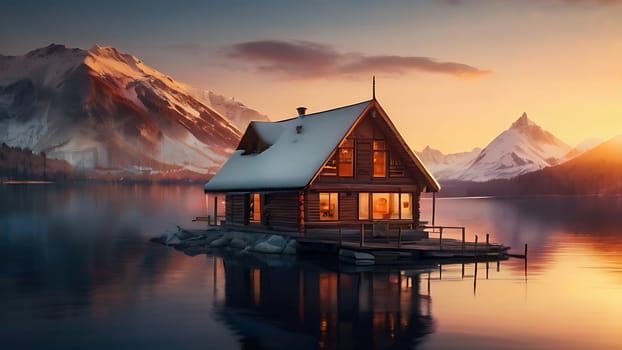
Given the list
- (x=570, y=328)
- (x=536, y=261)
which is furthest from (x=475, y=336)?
(x=536, y=261)

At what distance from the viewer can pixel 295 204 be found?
46156mm

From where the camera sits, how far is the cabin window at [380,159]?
47812 mm

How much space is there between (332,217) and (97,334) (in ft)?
86.1

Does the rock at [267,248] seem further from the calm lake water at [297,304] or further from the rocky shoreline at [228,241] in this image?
the calm lake water at [297,304]

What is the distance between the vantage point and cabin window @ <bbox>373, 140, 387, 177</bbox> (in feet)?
157

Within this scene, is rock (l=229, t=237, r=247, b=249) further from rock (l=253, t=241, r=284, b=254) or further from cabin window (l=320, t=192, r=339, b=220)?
cabin window (l=320, t=192, r=339, b=220)

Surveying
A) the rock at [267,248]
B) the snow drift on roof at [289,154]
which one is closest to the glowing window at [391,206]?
the snow drift on roof at [289,154]

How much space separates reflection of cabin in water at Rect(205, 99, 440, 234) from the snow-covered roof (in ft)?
0.28

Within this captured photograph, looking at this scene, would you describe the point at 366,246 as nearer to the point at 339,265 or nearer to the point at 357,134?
the point at 339,265

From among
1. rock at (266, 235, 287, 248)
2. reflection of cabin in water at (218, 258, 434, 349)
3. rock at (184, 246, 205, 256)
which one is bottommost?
rock at (184, 246, 205, 256)

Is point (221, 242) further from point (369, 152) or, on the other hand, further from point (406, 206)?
point (406, 206)

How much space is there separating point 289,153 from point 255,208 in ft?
16.2

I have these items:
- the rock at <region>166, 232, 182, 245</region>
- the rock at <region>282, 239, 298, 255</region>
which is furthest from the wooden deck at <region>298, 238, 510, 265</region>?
the rock at <region>166, 232, 182, 245</region>

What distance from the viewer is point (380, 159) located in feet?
158
